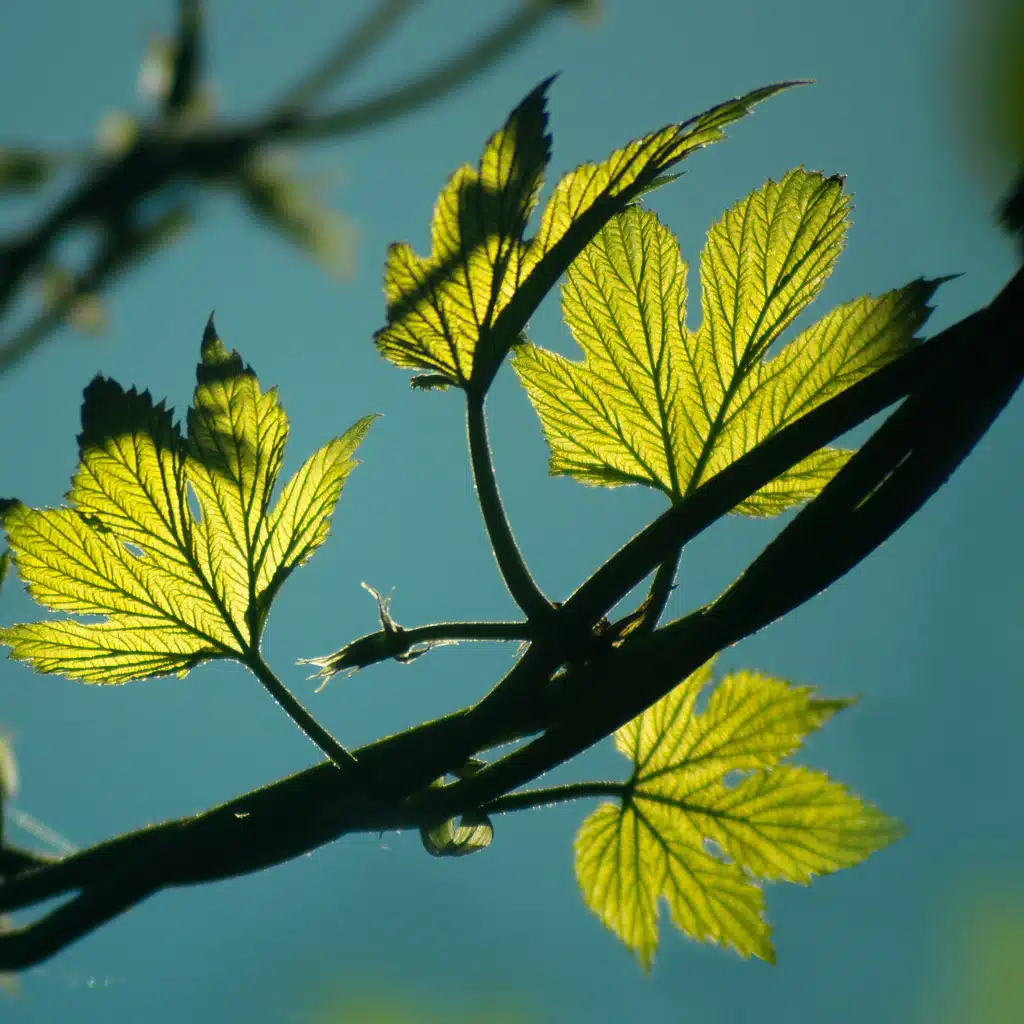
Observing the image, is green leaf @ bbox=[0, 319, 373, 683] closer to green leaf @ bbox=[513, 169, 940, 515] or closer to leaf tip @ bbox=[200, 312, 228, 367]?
leaf tip @ bbox=[200, 312, 228, 367]

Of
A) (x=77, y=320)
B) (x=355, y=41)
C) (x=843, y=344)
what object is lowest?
(x=843, y=344)

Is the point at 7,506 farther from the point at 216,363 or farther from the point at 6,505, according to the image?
the point at 216,363

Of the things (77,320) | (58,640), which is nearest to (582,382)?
(58,640)

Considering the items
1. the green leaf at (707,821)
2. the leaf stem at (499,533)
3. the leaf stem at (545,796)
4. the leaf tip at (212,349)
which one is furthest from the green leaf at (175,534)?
the green leaf at (707,821)

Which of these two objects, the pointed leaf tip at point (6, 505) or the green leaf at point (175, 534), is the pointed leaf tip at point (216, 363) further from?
the pointed leaf tip at point (6, 505)

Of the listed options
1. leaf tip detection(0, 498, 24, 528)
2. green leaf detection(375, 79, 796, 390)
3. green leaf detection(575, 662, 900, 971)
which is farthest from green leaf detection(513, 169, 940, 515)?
leaf tip detection(0, 498, 24, 528)

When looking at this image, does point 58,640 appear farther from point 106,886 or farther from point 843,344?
point 843,344

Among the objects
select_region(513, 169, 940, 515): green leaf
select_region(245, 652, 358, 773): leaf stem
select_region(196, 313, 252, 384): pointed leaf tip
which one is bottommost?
select_region(245, 652, 358, 773): leaf stem
